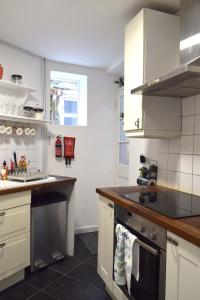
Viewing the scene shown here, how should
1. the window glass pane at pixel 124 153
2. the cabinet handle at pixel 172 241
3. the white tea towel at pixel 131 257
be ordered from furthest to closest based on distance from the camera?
the window glass pane at pixel 124 153 < the white tea towel at pixel 131 257 < the cabinet handle at pixel 172 241

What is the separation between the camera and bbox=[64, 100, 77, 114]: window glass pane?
10.4 feet

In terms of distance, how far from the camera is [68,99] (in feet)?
10.5

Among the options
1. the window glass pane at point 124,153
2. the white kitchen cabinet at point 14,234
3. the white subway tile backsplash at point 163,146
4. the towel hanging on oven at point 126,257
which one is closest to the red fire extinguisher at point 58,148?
the window glass pane at point 124,153

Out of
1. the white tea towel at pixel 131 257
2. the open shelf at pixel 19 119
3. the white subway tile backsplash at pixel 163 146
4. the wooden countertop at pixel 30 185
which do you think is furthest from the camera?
the open shelf at pixel 19 119

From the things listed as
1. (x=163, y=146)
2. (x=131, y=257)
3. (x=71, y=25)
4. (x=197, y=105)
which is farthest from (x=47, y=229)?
(x=71, y=25)

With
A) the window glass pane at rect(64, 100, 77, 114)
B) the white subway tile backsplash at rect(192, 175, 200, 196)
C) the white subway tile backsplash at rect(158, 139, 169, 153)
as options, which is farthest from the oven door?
the window glass pane at rect(64, 100, 77, 114)

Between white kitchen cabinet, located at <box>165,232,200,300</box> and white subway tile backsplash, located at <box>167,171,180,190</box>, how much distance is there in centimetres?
79

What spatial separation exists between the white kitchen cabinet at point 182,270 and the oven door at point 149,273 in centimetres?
6

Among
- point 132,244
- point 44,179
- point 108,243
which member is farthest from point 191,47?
point 44,179

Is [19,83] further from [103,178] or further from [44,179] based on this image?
[103,178]

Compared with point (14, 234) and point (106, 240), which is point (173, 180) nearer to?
point (106, 240)

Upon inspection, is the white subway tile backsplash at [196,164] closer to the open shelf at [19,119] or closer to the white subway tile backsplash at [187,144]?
the white subway tile backsplash at [187,144]

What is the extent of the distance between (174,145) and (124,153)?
1223 millimetres

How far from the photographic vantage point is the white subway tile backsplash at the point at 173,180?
1.86m
